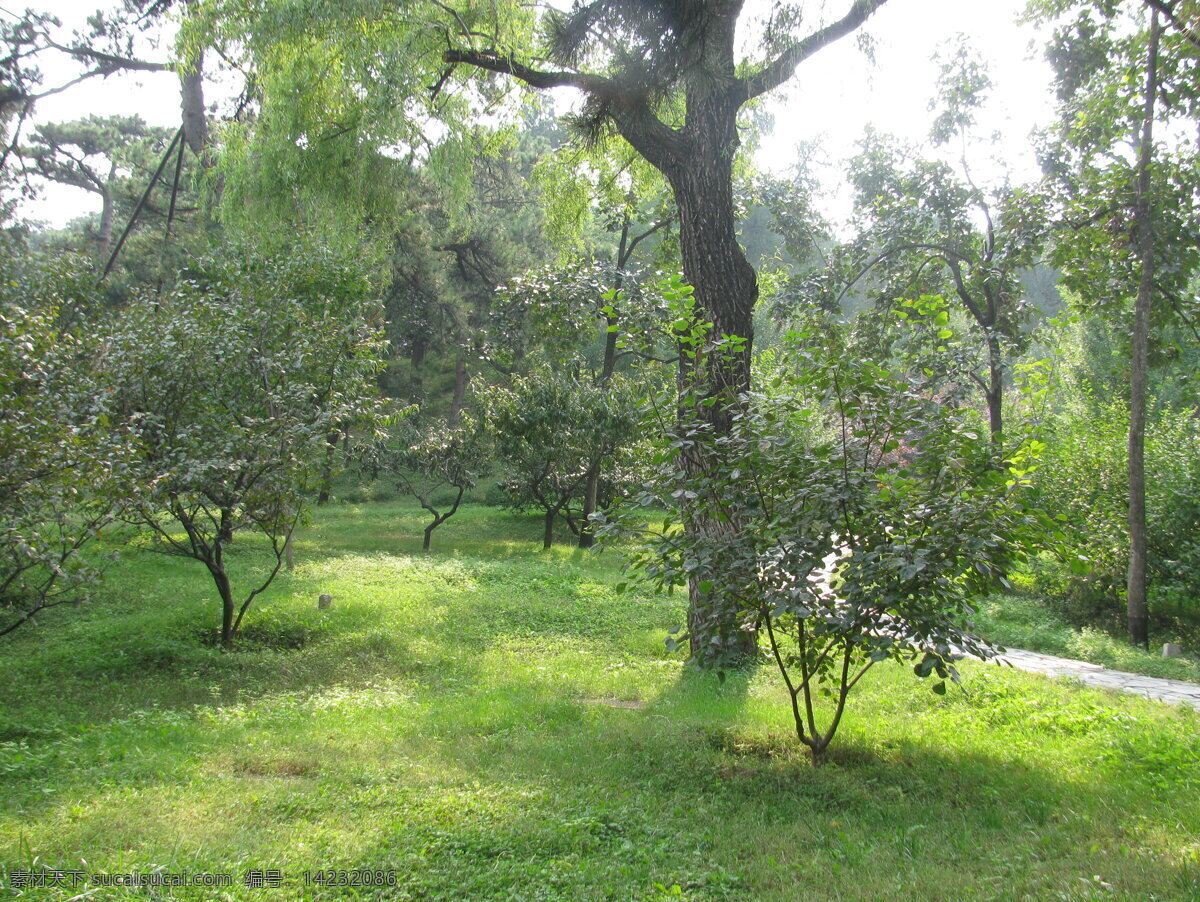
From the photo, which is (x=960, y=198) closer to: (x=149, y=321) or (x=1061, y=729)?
(x=1061, y=729)

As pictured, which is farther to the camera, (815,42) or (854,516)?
(815,42)

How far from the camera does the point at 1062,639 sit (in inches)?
419

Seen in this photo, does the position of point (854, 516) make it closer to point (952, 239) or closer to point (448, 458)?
point (952, 239)

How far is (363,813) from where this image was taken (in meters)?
4.31

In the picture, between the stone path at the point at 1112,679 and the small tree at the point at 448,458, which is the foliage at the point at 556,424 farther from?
the stone path at the point at 1112,679

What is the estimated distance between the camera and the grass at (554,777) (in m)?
3.62

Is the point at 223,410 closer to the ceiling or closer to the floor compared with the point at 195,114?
closer to the floor

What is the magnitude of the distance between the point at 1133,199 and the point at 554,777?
1108 cm

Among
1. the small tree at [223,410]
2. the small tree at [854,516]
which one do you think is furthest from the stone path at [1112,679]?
the small tree at [223,410]

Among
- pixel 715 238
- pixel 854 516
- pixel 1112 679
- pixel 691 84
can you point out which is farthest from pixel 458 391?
pixel 854 516

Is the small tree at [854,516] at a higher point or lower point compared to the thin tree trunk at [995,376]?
lower

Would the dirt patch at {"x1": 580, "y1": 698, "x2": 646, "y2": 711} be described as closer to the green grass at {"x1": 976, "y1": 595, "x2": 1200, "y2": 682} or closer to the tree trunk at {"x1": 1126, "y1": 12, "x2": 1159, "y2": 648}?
the green grass at {"x1": 976, "y1": 595, "x2": 1200, "y2": 682}

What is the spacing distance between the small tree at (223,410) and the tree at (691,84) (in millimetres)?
4011

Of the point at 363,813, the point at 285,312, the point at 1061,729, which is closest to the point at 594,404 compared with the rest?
the point at 285,312
